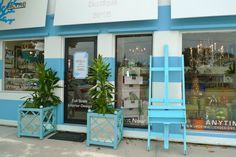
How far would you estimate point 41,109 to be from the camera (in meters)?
4.79

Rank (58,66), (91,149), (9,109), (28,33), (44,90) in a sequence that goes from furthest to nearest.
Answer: (9,109) < (28,33) < (58,66) < (44,90) < (91,149)

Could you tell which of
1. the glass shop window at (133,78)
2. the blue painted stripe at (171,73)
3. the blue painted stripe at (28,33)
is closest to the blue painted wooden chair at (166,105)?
the blue painted stripe at (171,73)

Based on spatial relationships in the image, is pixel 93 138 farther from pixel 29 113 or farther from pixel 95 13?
pixel 95 13

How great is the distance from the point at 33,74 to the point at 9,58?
0.94 m

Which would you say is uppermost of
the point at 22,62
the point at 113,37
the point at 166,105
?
the point at 113,37

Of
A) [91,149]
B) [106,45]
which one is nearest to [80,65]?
[106,45]

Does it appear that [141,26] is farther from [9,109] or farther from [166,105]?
[9,109]

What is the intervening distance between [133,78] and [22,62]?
316 centimetres

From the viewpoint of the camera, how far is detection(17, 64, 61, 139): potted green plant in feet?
15.8

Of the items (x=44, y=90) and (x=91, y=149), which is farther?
(x=44, y=90)

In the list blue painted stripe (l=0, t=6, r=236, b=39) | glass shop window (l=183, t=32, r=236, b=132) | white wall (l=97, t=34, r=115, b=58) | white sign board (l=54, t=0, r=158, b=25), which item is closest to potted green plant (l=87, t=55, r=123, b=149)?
white wall (l=97, t=34, r=115, b=58)

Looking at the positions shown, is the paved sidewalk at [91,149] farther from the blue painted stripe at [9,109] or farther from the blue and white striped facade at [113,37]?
the blue painted stripe at [9,109]

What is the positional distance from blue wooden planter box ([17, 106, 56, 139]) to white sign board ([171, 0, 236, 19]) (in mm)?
3439

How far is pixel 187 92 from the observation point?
490 cm
